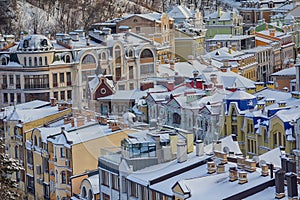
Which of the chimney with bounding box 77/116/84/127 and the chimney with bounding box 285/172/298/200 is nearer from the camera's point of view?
the chimney with bounding box 285/172/298/200

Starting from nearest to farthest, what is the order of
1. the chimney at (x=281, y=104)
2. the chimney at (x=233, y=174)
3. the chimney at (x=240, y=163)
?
1. the chimney at (x=233, y=174)
2. the chimney at (x=240, y=163)
3. the chimney at (x=281, y=104)

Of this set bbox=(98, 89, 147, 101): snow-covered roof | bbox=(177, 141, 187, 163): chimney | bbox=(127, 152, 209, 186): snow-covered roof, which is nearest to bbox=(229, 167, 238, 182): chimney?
bbox=(127, 152, 209, 186): snow-covered roof

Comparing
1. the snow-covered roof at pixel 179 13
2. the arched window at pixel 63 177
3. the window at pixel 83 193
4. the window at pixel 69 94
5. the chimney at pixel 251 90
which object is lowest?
the arched window at pixel 63 177

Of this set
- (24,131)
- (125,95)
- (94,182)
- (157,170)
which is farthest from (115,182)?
(24,131)

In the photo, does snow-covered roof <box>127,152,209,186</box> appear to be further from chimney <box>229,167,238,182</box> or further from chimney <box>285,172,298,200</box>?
chimney <box>285,172,298,200</box>

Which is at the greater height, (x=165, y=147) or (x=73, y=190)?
(x=165, y=147)

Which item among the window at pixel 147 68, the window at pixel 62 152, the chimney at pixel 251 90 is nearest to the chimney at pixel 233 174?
the window at pixel 62 152

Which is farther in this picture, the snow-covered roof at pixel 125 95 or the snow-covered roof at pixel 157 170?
the snow-covered roof at pixel 125 95

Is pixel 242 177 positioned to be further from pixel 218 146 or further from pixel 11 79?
pixel 11 79

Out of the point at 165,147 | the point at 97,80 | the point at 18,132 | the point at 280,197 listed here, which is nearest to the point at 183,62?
the point at 97,80

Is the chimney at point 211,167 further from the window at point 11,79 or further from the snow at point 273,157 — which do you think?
the window at point 11,79

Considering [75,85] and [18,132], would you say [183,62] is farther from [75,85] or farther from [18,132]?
[75,85]
